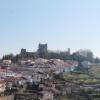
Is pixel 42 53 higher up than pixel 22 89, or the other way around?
pixel 42 53

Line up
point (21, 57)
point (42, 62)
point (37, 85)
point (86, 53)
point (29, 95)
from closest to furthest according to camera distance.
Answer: point (29, 95) < point (37, 85) < point (42, 62) < point (21, 57) < point (86, 53)

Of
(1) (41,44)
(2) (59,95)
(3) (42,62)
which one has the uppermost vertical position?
(1) (41,44)

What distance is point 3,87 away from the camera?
3259 cm

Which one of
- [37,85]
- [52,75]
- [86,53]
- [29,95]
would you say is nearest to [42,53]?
[86,53]

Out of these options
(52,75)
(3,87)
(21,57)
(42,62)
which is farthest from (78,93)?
(21,57)

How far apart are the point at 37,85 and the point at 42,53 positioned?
36.3m

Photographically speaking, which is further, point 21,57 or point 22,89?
point 21,57

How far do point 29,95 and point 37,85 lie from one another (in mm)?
5414

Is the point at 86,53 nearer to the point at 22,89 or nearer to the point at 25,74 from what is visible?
the point at 25,74

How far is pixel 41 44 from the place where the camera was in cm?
7119

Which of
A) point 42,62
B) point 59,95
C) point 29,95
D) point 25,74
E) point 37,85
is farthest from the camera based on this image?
point 42,62

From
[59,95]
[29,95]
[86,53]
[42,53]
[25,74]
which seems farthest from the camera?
[86,53]

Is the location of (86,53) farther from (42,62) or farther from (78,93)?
(78,93)

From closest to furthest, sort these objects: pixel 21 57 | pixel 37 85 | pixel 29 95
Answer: pixel 29 95
pixel 37 85
pixel 21 57
